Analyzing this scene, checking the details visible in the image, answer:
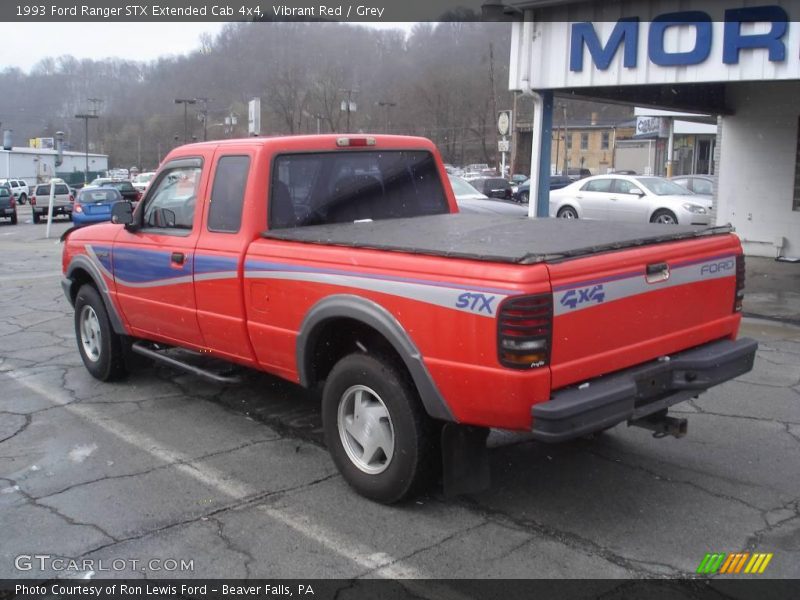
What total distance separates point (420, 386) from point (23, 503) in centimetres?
241

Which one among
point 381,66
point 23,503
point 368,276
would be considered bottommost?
point 23,503

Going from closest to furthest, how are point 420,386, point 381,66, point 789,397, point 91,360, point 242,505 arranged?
point 420,386
point 242,505
point 789,397
point 91,360
point 381,66

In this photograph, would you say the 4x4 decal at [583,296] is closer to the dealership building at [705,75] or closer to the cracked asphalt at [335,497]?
the cracked asphalt at [335,497]

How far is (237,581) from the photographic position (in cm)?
356

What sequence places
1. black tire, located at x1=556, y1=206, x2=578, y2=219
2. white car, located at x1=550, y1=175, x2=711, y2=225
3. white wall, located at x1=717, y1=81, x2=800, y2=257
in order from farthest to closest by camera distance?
1. black tire, located at x1=556, y1=206, x2=578, y2=219
2. white car, located at x1=550, y1=175, x2=711, y2=225
3. white wall, located at x1=717, y1=81, x2=800, y2=257

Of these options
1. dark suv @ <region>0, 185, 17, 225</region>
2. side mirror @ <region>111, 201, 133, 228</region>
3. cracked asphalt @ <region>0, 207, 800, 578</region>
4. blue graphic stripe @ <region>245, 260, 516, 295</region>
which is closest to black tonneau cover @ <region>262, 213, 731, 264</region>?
blue graphic stripe @ <region>245, 260, 516, 295</region>

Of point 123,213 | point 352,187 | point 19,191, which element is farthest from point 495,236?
point 19,191

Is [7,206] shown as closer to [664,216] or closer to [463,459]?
[664,216]

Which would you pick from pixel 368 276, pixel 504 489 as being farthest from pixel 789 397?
pixel 368 276

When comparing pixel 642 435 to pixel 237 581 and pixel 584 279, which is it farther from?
pixel 237 581

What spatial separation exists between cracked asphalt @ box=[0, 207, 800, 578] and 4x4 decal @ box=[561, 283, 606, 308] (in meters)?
1.22

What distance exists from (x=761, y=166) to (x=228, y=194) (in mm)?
11805

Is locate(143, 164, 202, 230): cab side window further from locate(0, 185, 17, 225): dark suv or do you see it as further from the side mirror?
locate(0, 185, 17, 225): dark suv

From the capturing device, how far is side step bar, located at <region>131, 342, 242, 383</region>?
17.9 feet
